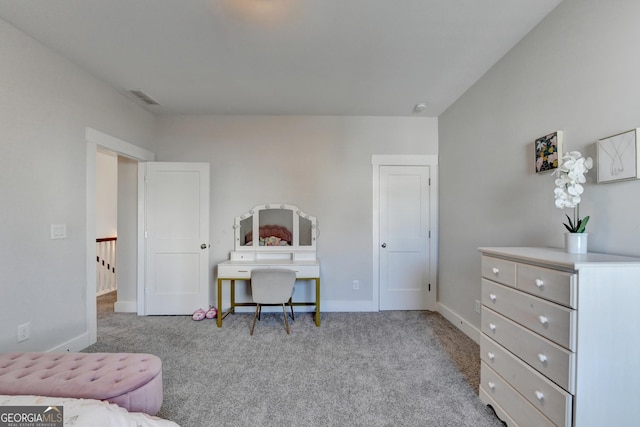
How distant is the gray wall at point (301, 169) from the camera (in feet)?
11.7

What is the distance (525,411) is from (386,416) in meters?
0.77

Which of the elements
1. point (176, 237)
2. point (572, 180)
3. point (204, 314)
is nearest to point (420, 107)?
point (572, 180)

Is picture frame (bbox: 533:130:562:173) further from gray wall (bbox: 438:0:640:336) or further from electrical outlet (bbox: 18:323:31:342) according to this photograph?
electrical outlet (bbox: 18:323:31:342)

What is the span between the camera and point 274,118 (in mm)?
3568

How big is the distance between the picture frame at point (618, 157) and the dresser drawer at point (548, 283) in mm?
638

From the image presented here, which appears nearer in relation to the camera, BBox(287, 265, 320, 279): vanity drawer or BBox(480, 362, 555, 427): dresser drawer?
BBox(480, 362, 555, 427): dresser drawer

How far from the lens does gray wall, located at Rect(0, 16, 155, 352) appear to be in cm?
192

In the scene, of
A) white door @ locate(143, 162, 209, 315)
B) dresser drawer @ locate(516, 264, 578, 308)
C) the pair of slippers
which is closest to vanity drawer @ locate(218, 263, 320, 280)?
white door @ locate(143, 162, 209, 315)

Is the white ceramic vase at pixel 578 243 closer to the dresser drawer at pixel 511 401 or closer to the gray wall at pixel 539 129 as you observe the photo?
the gray wall at pixel 539 129

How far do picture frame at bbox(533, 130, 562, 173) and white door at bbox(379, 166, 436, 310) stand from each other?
5.53 feet

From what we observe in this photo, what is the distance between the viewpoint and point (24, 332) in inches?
79.1

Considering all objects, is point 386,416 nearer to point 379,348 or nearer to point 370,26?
point 379,348

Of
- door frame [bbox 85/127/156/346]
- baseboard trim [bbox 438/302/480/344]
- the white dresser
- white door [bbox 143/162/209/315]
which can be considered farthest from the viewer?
white door [bbox 143/162/209/315]

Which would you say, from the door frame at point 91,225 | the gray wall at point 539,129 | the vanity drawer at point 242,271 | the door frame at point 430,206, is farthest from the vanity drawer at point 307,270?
the door frame at point 91,225
